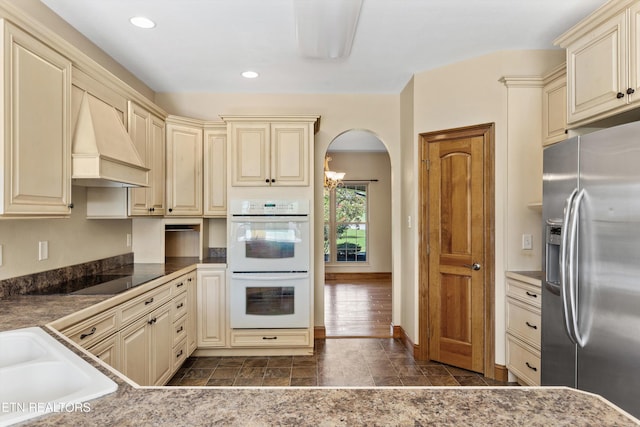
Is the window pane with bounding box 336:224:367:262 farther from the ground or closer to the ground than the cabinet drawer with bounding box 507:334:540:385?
farther from the ground

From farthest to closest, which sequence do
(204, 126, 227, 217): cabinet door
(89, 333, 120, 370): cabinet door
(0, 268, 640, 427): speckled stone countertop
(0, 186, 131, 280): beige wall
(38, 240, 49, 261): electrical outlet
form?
1. (204, 126, 227, 217): cabinet door
2. (38, 240, 49, 261): electrical outlet
3. (0, 186, 131, 280): beige wall
4. (89, 333, 120, 370): cabinet door
5. (0, 268, 640, 427): speckled stone countertop

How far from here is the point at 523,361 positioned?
106 inches

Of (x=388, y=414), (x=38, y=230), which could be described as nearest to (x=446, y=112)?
(x=388, y=414)

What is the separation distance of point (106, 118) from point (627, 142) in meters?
3.00

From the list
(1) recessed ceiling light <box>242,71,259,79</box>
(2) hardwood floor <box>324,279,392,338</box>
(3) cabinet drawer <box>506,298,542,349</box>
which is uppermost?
(1) recessed ceiling light <box>242,71,259,79</box>

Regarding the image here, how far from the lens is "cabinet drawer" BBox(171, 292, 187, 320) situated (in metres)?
2.97

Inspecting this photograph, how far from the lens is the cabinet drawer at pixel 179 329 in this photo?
2.98 metres

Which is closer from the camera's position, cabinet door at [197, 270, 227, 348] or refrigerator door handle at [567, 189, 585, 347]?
refrigerator door handle at [567, 189, 585, 347]

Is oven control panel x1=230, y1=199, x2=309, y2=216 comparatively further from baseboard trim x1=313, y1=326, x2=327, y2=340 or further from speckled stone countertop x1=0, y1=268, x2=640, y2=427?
speckled stone countertop x1=0, y1=268, x2=640, y2=427

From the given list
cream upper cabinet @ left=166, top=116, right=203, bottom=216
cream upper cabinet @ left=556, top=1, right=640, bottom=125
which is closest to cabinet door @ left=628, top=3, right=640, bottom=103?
cream upper cabinet @ left=556, top=1, right=640, bottom=125

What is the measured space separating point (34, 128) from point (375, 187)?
658 centimetres

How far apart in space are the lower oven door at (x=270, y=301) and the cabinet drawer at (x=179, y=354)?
466mm

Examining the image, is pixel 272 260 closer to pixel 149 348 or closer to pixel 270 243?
pixel 270 243

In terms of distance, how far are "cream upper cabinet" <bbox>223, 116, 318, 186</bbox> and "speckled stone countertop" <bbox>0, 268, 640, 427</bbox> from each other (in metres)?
2.67
